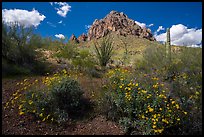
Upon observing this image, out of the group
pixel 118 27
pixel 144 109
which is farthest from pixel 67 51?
pixel 118 27

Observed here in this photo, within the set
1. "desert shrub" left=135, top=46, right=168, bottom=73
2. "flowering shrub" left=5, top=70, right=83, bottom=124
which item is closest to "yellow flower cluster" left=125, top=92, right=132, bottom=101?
"flowering shrub" left=5, top=70, right=83, bottom=124

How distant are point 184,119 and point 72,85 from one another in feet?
9.81

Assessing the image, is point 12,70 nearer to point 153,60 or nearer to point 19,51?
point 19,51

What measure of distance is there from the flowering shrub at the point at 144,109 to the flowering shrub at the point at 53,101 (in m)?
1.07

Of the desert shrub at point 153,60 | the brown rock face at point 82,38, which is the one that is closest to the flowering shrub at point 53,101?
the desert shrub at point 153,60

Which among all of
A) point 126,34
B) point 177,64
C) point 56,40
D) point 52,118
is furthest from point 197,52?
point 126,34

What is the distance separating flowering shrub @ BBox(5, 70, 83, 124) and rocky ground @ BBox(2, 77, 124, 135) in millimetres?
170

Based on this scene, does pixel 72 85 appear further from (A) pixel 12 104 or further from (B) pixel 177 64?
(B) pixel 177 64

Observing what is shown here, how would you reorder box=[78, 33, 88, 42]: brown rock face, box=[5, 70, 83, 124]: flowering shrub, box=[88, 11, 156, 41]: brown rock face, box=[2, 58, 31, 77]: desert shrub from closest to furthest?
1. box=[5, 70, 83, 124]: flowering shrub
2. box=[2, 58, 31, 77]: desert shrub
3. box=[88, 11, 156, 41]: brown rock face
4. box=[78, 33, 88, 42]: brown rock face

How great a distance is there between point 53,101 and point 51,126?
728 mm

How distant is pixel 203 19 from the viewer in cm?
519

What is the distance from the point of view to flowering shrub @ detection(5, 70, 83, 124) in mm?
5457

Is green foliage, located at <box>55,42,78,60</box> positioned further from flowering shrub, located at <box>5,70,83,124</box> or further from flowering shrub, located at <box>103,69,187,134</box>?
flowering shrub, located at <box>103,69,187,134</box>

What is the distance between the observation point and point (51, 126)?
525 centimetres
